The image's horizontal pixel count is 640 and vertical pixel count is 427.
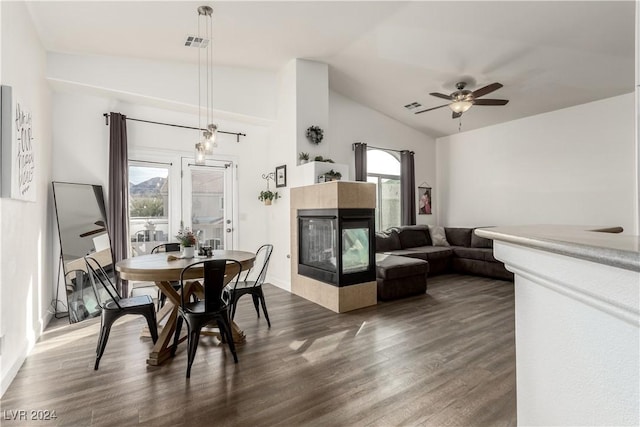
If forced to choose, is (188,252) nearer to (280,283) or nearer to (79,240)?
(79,240)

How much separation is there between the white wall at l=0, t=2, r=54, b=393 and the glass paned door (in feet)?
5.68

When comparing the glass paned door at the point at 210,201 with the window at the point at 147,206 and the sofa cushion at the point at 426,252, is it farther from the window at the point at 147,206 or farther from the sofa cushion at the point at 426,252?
the sofa cushion at the point at 426,252

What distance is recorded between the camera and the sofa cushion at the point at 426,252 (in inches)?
235

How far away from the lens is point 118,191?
14.5ft

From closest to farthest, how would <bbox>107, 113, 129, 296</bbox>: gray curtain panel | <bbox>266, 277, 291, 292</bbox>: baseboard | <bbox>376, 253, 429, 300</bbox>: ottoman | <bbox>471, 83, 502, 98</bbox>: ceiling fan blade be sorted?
<bbox>471, 83, 502, 98</bbox>: ceiling fan blade → <bbox>107, 113, 129, 296</bbox>: gray curtain panel → <bbox>376, 253, 429, 300</bbox>: ottoman → <bbox>266, 277, 291, 292</bbox>: baseboard

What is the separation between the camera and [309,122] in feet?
17.0

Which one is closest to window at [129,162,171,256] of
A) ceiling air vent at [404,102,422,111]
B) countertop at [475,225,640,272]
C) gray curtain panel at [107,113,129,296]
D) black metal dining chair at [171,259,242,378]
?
gray curtain panel at [107,113,129,296]

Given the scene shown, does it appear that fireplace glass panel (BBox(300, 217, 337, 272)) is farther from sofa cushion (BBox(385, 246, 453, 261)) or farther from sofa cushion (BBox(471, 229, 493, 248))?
sofa cushion (BBox(471, 229, 493, 248))

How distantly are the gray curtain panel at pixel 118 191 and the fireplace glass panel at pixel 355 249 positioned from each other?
306 centimetres

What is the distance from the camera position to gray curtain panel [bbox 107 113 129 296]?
4.39m

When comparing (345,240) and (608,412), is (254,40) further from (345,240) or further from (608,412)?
(608,412)

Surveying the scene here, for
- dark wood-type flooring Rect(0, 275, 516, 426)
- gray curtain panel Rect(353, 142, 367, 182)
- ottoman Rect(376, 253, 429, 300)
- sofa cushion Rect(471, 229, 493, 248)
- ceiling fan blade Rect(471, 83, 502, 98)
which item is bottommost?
dark wood-type flooring Rect(0, 275, 516, 426)

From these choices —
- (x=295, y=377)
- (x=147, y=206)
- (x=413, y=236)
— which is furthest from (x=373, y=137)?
(x=295, y=377)

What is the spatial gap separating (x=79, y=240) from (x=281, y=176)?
9.66ft
